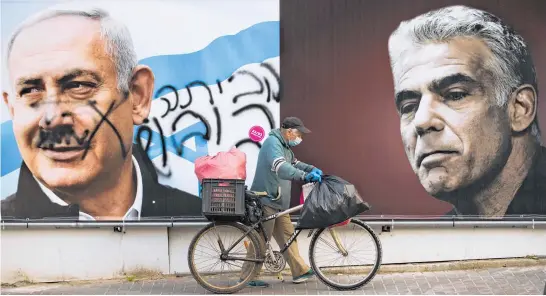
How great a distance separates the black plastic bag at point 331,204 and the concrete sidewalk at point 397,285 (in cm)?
77

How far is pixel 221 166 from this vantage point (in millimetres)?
7668

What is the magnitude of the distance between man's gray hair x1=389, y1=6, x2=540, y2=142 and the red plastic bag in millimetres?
1985

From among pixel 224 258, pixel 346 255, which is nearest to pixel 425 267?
pixel 346 255

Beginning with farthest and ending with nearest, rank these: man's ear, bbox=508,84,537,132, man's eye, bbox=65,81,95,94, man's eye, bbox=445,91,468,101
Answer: man's ear, bbox=508,84,537,132 < man's eye, bbox=445,91,468,101 < man's eye, bbox=65,81,95,94

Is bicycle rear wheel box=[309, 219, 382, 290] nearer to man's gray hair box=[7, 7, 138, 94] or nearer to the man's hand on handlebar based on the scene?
the man's hand on handlebar

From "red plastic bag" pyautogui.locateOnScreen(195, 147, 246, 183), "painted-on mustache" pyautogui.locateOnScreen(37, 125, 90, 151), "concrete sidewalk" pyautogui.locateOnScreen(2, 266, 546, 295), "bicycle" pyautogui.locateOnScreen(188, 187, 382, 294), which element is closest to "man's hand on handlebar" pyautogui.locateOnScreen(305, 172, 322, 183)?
"bicycle" pyautogui.locateOnScreen(188, 187, 382, 294)

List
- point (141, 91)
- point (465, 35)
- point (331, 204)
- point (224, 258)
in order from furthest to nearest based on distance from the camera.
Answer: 1. point (465, 35)
2. point (141, 91)
3. point (224, 258)
4. point (331, 204)

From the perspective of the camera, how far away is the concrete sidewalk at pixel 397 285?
7.77m

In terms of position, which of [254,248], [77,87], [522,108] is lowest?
[254,248]

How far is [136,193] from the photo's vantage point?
8.39 metres

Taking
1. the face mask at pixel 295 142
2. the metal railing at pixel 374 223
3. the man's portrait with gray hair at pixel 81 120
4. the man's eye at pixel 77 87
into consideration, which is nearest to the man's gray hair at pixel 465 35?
the metal railing at pixel 374 223

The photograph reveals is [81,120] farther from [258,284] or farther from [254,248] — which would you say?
[258,284]

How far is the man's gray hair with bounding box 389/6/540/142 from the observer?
8461 mm

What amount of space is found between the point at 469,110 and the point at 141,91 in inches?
135
